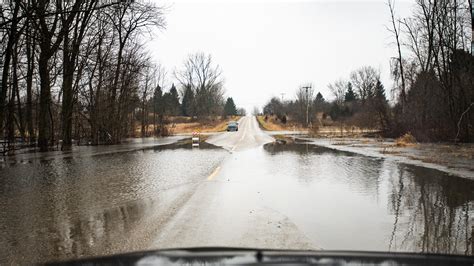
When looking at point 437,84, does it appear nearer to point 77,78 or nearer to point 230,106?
point 77,78

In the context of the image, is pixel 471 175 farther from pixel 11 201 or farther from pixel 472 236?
pixel 11 201

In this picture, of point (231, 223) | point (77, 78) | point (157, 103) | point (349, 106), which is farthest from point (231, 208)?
point (349, 106)

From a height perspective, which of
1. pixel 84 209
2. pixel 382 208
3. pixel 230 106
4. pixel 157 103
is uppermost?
pixel 230 106

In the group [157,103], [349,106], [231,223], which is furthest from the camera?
[349,106]

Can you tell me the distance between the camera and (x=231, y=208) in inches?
283

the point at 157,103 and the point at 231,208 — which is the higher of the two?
the point at 157,103

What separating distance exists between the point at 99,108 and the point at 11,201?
24.8 m

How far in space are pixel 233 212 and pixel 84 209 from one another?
271 cm

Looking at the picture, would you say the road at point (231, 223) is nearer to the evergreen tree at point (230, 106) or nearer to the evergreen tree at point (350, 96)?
the evergreen tree at point (350, 96)

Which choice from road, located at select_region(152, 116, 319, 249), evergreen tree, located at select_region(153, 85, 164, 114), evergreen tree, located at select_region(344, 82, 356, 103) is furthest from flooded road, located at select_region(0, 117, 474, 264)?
evergreen tree, located at select_region(344, 82, 356, 103)

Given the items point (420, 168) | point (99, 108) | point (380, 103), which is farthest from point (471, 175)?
point (380, 103)

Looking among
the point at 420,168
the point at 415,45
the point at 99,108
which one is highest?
the point at 415,45

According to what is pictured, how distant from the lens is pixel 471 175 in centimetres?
1112

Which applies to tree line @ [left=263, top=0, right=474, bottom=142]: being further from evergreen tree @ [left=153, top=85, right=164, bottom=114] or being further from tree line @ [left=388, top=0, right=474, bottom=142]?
evergreen tree @ [left=153, top=85, right=164, bottom=114]
